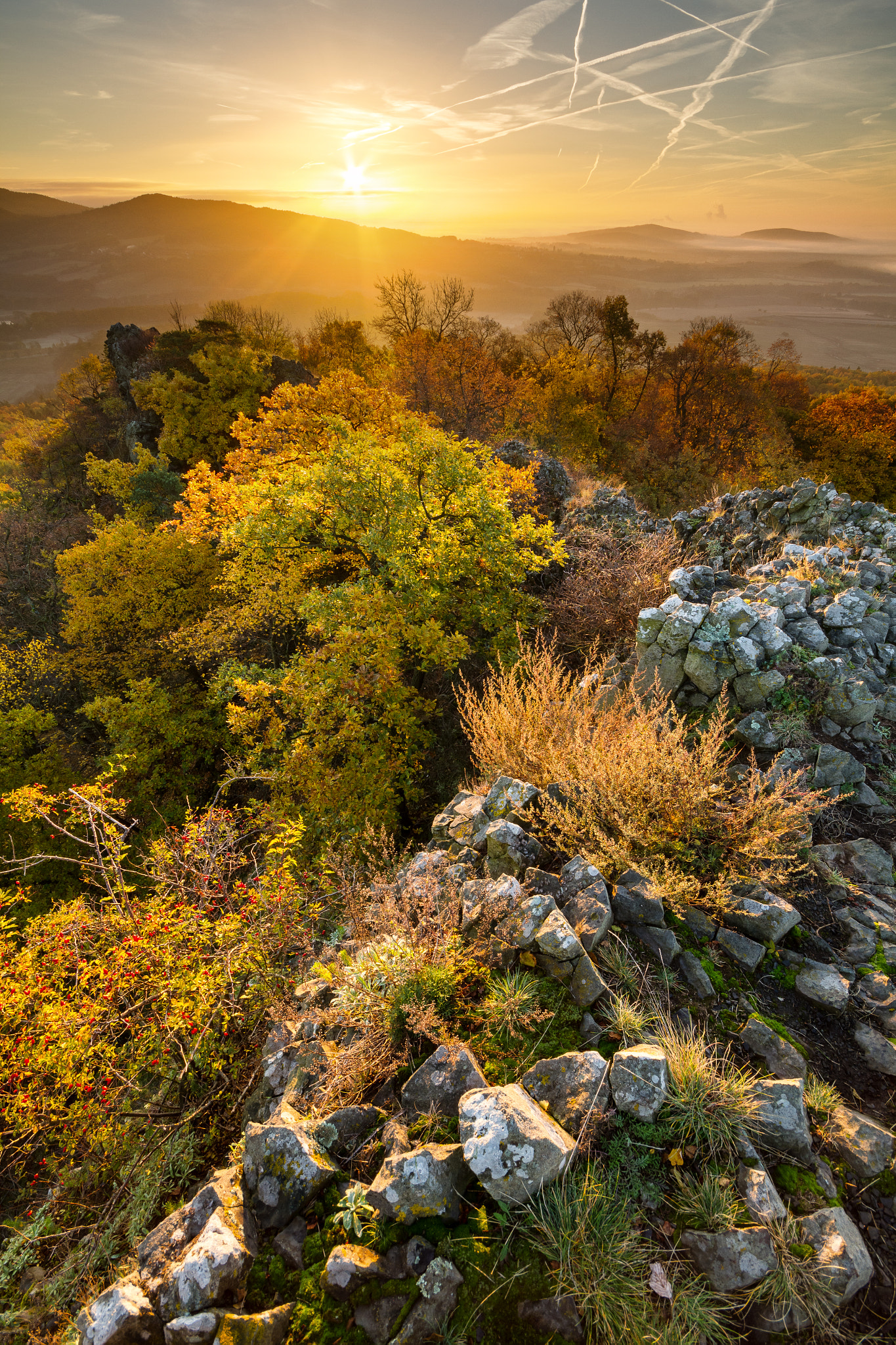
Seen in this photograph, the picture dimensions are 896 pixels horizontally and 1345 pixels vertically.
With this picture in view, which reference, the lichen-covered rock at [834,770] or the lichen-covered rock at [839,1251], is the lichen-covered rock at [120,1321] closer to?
the lichen-covered rock at [839,1251]

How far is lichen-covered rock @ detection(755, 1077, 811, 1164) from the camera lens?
3471 mm

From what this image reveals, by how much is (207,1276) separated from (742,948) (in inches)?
170

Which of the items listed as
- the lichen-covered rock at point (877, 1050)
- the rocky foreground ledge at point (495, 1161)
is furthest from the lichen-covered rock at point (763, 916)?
the lichen-covered rock at point (877, 1050)

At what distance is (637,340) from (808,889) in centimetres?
4868

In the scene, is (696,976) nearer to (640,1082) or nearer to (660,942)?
(660,942)

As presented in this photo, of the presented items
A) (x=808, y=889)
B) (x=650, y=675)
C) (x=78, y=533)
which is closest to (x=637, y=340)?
(x=78, y=533)

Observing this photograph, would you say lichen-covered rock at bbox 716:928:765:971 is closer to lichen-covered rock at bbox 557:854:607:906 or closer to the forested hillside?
the forested hillside

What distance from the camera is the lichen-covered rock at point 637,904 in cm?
481

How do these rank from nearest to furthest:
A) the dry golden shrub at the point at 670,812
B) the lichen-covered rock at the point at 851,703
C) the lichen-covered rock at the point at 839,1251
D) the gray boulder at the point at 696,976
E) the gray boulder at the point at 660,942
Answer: the lichen-covered rock at the point at 839,1251 → the gray boulder at the point at 696,976 → the gray boulder at the point at 660,942 → the dry golden shrub at the point at 670,812 → the lichen-covered rock at the point at 851,703

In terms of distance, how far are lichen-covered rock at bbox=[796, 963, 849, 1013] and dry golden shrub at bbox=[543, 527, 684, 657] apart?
6089 millimetres

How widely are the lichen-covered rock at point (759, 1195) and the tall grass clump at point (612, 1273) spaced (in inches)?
18.2

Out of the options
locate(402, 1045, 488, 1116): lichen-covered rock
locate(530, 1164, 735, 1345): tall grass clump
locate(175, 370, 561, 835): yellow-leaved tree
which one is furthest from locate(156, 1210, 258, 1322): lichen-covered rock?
locate(175, 370, 561, 835): yellow-leaved tree

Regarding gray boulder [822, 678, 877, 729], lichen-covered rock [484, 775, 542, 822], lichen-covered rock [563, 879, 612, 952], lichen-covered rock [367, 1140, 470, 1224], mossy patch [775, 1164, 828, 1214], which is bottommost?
mossy patch [775, 1164, 828, 1214]

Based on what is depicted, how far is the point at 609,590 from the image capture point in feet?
41.2
